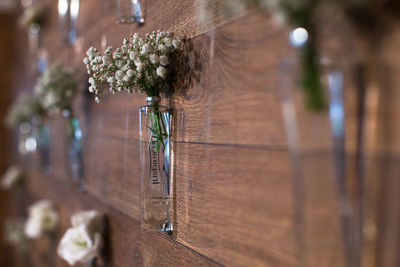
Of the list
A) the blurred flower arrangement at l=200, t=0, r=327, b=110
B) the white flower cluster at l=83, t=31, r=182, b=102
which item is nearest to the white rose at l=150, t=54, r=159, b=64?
the white flower cluster at l=83, t=31, r=182, b=102

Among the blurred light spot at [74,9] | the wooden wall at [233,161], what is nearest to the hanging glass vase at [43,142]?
the blurred light spot at [74,9]

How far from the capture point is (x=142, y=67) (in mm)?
998

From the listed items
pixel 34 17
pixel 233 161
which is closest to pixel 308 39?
pixel 233 161

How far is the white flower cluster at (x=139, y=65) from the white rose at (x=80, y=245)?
652mm

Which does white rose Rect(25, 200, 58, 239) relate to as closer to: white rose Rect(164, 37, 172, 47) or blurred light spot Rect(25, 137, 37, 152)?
blurred light spot Rect(25, 137, 37, 152)

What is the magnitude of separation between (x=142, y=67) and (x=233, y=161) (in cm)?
35

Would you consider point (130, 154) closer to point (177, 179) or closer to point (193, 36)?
point (177, 179)

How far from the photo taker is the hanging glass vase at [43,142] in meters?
2.49

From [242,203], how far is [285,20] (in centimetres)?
40

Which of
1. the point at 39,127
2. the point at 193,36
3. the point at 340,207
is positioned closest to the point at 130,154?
the point at 193,36

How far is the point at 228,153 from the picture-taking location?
0.88 metres

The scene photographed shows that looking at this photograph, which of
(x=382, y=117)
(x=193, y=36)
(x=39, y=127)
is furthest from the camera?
(x=39, y=127)

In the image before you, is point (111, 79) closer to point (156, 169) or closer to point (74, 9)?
point (156, 169)

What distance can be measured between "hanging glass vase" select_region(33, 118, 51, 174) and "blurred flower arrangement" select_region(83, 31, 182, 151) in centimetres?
155
